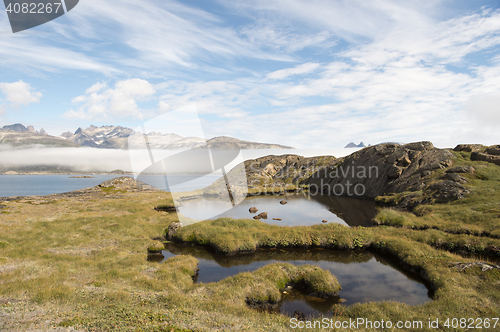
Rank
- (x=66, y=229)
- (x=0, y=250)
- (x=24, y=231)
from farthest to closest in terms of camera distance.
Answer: (x=66, y=229), (x=24, y=231), (x=0, y=250)

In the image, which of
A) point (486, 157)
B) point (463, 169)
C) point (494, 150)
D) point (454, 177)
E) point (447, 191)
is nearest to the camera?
point (447, 191)

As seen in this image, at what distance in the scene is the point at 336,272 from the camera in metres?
27.7

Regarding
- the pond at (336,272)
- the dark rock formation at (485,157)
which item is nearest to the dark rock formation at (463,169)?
the dark rock formation at (485,157)

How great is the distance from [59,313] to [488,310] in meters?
27.6

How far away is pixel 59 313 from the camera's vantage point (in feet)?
45.1

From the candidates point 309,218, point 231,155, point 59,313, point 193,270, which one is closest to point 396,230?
point 309,218

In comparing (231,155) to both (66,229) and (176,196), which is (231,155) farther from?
(176,196)

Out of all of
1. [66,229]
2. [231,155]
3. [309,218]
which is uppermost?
[231,155]

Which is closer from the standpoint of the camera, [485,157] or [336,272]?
[336,272]

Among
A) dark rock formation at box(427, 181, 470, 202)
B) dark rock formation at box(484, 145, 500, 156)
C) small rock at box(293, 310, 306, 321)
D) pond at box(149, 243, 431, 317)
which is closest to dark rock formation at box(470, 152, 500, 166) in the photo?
dark rock formation at box(484, 145, 500, 156)

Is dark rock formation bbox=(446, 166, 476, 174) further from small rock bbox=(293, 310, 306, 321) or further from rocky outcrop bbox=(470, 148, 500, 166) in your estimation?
small rock bbox=(293, 310, 306, 321)

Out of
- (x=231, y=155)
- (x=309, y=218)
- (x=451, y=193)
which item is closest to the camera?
(x=231, y=155)

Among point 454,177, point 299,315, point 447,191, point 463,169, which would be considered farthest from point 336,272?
point 463,169

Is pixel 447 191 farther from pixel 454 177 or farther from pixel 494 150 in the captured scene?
pixel 494 150
